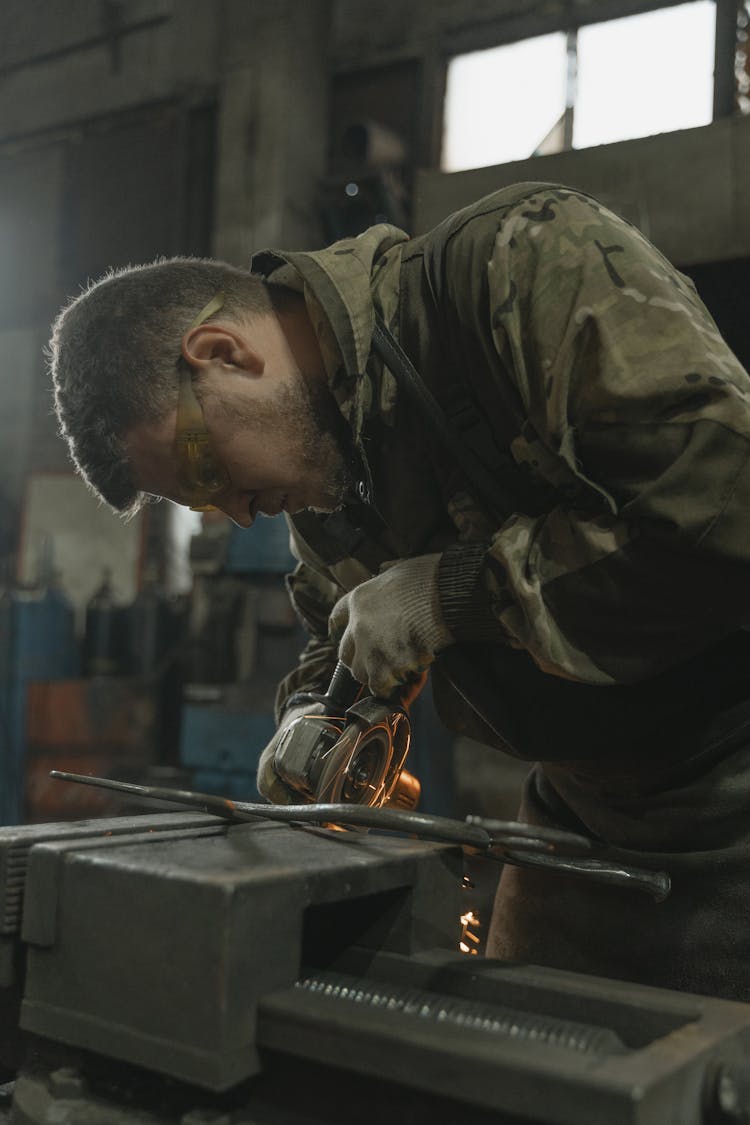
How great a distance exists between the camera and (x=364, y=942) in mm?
1019

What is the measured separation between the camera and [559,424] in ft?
3.89

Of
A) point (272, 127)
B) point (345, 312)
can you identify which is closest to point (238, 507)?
point (345, 312)

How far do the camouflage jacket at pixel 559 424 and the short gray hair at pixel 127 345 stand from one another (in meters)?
0.13

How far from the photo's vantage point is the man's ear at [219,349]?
4.65 ft

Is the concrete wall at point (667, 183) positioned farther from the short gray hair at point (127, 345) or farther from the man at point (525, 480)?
the short gray hair at point (127, 345)

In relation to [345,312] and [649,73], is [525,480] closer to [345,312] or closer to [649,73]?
[345,312]

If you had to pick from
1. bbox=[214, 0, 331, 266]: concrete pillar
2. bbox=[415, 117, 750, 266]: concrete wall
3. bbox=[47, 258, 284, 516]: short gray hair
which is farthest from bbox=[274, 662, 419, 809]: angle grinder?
bbox=[214, 0, 331, 266]: concrete pillar

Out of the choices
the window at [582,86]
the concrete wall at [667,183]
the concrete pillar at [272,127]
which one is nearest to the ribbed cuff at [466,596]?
the concrete wall at [667,183]

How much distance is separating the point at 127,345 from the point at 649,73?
4.38 m

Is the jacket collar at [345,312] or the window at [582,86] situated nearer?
the jacket collar at [345,312]

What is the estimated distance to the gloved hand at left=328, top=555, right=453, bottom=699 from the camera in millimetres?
1287

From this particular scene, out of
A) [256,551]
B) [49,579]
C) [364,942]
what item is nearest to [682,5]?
[256,551]

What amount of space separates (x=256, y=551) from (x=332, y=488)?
9.66 feet

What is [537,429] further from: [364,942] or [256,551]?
[256,551]
